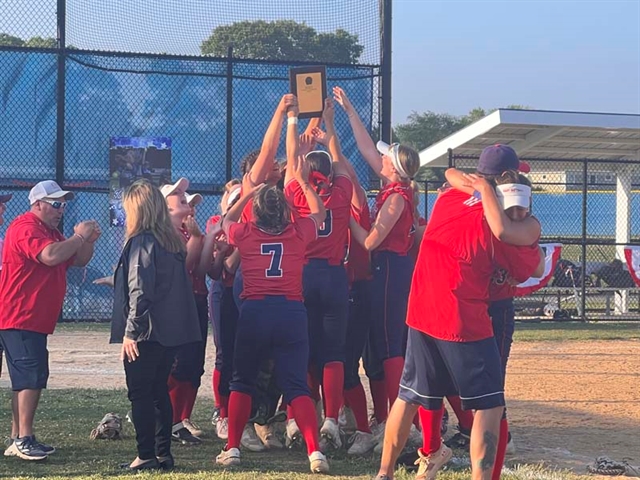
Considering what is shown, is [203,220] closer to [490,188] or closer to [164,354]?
[164,354]

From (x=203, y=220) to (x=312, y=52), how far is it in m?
3.05

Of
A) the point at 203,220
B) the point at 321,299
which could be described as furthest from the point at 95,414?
the point at 203,220

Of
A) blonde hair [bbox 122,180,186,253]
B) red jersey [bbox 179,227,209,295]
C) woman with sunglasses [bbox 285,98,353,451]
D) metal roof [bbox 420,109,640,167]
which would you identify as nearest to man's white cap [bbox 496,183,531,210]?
woman with sunglasses [bbox 285,98,353,451]

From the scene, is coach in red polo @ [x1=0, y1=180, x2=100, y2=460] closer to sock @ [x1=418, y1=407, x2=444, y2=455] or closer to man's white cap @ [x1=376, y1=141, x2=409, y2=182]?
man's white cap @ [x1=376, y1=141, x2=409, y2=182]

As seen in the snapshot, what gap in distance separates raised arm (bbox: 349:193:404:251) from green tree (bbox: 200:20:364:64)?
8.01 metres

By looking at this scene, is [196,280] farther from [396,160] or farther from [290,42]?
[290,42]

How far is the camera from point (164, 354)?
623 centimetres

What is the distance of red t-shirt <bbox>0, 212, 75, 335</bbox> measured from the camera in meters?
6.57

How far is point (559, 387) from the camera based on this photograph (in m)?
10.3

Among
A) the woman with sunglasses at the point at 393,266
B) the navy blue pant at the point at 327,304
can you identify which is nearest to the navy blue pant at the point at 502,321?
the woman with sunglasses at the point at 393,266

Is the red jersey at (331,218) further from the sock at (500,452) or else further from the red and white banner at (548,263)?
the red and white banner at (548,263)

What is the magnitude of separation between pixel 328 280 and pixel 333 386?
0.73 meters

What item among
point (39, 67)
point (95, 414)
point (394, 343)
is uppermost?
point (39, 67)

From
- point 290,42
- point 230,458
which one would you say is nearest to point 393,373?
point 230,458
